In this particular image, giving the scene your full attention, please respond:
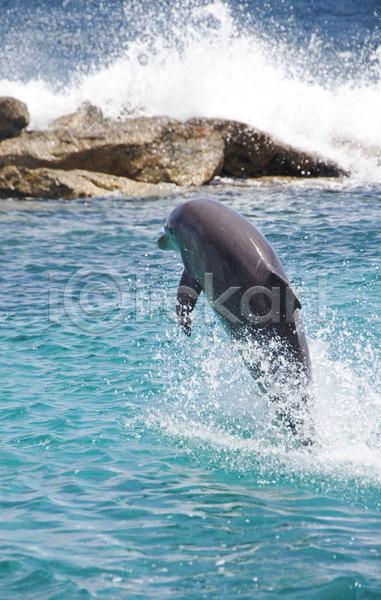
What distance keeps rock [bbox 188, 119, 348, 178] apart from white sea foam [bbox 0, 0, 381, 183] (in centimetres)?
67

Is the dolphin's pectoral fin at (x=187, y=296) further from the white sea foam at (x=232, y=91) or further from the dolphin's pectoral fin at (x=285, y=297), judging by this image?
the white sea foam at (x=232, y=91)

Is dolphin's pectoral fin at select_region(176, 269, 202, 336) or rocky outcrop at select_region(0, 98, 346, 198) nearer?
dolphin's pectoral fin at select_region(176, 269, 202, 336)

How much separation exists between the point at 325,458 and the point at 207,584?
196 cm

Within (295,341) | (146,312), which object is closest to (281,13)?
(146,312)

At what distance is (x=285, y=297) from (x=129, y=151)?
12429 millimetres

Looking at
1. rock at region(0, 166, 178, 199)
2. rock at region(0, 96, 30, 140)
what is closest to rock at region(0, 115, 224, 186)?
rock at region(0, 166, 178, 199)

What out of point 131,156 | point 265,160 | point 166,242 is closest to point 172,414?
point 166,242

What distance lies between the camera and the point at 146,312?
9.93 meters

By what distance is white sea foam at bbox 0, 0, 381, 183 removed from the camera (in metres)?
20.1

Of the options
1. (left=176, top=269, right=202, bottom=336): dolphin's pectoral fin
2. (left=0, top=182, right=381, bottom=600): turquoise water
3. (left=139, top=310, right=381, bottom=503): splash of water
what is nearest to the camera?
(left=0, top=182, right=381, bottom=600): turquoise water

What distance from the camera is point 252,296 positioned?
19.3 feet

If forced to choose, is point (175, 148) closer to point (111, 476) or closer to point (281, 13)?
point (111, 476)

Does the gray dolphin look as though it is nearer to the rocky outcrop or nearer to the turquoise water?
the turquoise water

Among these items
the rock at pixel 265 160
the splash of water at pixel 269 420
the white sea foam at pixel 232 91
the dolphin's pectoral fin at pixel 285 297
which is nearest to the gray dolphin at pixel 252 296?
the dolphin's pectoral fin at pixel 285 297
